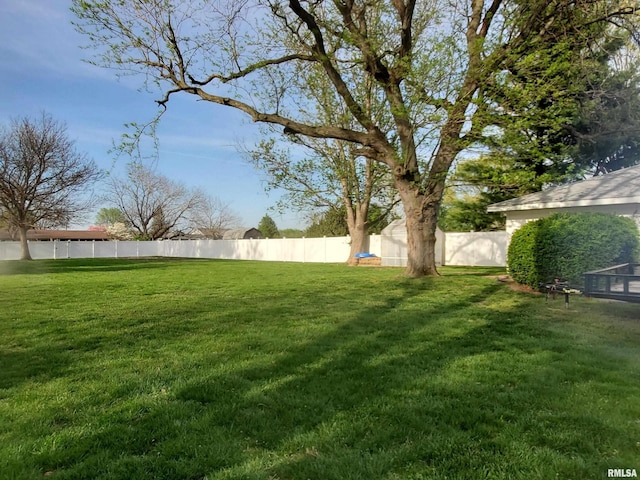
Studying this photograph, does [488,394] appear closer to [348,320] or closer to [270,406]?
[270,406]

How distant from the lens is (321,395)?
10.9 feet

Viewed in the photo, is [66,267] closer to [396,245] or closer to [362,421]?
[396,245]

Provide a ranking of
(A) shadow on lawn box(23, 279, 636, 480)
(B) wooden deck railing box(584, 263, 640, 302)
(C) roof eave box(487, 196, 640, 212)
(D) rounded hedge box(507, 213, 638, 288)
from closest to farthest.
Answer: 1. (A) shadow on lawn box(23, 279, 636, 480)
2. (B) wooden deck railing box(584, 263, 640, 302)
3. (D) rounded hedge box(507, 213, 638, 288)
4. (C) roof eave box(487, 196, 640, 212)

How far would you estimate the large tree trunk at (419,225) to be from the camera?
1144cm

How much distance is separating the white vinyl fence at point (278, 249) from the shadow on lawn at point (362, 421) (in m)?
15.0

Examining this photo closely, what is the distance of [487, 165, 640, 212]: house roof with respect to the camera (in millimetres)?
10766

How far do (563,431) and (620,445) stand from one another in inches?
11.7

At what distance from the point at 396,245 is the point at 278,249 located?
41.6 feet

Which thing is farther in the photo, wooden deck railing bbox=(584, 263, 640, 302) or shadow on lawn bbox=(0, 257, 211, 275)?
shadow on lawn bbox=(0, 257, 211, 275)

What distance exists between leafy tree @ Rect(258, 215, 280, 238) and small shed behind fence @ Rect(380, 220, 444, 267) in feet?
146

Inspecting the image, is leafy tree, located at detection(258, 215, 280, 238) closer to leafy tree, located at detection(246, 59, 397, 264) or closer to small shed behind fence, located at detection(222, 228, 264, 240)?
small shed behind fence, located at detection(222, 228, 264, 240)

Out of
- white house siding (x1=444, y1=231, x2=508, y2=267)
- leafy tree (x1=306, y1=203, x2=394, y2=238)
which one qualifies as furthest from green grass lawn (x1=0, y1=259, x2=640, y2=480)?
leafy tree (x1=306, y1=203, x2=394, y2=238)

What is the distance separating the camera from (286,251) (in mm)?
29500

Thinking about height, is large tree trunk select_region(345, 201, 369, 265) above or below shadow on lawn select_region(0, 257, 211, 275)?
above
